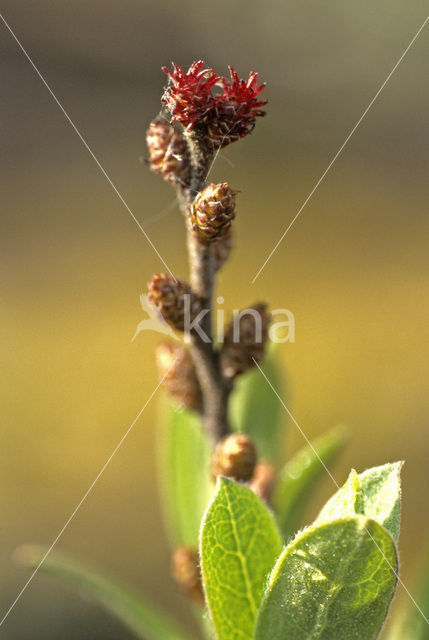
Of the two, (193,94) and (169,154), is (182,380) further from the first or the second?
(193,94)

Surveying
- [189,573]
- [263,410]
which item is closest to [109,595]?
[189,573]

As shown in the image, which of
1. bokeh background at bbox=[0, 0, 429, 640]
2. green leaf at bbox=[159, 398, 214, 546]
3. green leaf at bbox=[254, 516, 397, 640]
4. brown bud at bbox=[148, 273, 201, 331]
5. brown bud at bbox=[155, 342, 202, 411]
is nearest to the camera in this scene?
green leaf at bbox=[254, 516, 397, 640]

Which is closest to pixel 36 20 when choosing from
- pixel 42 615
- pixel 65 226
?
pixel 65 226

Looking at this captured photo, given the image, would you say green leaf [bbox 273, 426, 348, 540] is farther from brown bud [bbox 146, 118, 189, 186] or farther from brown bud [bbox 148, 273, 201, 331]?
brown bud [bbox 146, 118, 189, 186]

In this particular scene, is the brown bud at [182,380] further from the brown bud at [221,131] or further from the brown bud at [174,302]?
the brown bud at [221,131]

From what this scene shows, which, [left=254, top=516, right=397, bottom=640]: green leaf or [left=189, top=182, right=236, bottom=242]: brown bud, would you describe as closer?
[left=254, top=516, right=397, bottom=640]: green leaf

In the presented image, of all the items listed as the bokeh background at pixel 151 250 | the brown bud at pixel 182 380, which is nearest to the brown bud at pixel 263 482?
the brown bud at pixel 182 380

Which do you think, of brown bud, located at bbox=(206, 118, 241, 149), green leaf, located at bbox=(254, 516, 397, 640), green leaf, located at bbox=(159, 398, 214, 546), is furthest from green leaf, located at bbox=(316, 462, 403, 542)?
green leaf, located at bbox=(159, 398, 214, 546)
